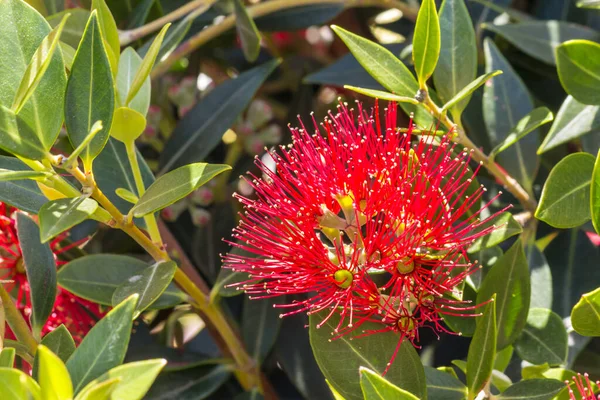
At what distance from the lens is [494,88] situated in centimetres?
107

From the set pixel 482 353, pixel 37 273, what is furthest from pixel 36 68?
pixel 482 353

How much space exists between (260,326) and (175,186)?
0.42 meters

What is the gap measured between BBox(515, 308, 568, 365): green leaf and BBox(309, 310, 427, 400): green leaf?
15 cm

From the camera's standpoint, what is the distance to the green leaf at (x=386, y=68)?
86 centimetres

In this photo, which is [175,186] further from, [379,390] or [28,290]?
[28,290]

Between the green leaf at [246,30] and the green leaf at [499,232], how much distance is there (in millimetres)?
438

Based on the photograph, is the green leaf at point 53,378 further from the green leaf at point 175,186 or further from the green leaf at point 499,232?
the green leaf at point 499,232

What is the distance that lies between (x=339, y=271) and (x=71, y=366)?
0.28 metres

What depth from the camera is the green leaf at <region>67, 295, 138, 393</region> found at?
66 cm

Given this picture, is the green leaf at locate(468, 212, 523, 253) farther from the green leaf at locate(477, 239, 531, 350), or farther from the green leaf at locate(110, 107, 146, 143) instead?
the green leaf at locate(110, 107, 146, 143)

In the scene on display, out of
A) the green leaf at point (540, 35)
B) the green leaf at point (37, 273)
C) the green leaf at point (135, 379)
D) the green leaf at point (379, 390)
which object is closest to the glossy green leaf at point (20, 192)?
the green leaf at point (37, 273)

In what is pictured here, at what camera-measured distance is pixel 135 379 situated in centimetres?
60

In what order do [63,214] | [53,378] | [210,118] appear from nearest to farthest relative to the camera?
[53,378], [63,214], [210,118]

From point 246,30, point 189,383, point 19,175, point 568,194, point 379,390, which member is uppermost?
point 246,30
